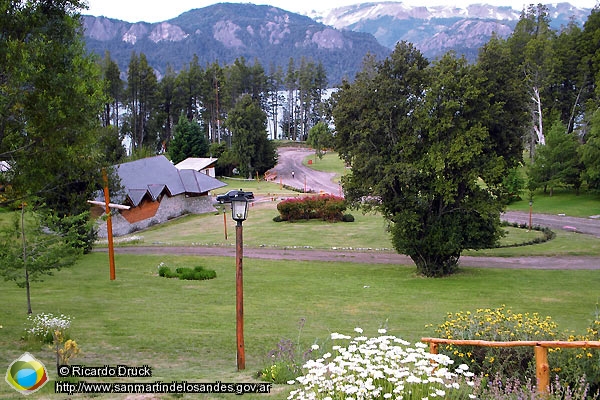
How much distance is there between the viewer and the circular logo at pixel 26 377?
24.4 ft

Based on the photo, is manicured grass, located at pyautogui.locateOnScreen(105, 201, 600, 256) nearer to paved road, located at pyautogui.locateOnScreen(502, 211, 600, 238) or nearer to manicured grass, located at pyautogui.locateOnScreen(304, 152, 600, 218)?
paved road, located at pyautogui.locateOnScreen(502, 211, 600, 238)

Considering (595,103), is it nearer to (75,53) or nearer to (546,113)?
(546,113)

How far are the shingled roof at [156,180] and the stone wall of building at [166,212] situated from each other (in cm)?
94

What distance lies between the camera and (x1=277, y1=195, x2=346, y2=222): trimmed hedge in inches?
1846

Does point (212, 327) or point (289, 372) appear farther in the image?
point (212, 327)

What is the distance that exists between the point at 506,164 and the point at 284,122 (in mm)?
107102

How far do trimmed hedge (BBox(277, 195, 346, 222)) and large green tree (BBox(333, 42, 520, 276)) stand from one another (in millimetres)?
20953

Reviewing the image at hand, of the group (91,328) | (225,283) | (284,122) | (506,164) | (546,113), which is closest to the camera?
(91,328)

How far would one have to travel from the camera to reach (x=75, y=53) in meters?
10.7

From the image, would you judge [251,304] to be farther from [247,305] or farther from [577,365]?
[577,365]

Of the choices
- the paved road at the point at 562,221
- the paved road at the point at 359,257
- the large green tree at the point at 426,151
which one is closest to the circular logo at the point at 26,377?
the large green tree at the point at 426,151

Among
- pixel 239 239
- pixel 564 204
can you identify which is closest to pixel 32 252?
pixel 239 239

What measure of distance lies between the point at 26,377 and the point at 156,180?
43242 mm

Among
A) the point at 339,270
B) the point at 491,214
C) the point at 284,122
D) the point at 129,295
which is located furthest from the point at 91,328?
the point at 284,122
